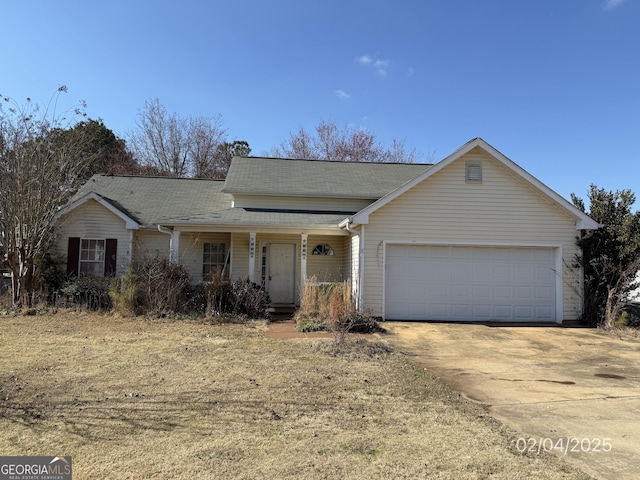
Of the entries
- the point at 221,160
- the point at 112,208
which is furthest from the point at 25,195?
the point at 221,160

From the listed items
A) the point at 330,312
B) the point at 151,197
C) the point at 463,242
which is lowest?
the point at 330,312

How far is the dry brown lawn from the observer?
11.9ft

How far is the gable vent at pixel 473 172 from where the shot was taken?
41.8 feet

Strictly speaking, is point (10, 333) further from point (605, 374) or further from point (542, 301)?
point (542, 301)

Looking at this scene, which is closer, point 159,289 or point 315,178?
point 159,289

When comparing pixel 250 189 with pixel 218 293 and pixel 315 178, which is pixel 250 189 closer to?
pixel 315 178

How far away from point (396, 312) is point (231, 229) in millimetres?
5679

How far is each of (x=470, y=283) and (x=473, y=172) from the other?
10.7 feet

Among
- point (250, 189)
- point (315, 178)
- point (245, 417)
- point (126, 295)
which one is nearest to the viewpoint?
point (245, 417)

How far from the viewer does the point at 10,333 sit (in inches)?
367

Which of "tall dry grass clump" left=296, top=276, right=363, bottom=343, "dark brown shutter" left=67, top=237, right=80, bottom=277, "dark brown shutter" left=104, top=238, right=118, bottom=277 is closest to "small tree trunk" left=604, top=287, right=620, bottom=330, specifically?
"tall dry grass clump" left=296, top=276, right=363, bottom=343

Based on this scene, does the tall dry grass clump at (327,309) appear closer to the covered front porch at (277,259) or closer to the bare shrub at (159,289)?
the covered front porch at (277,259)

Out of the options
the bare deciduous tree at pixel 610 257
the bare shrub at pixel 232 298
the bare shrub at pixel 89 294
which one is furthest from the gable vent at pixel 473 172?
the bare shrub at pixel 89 294

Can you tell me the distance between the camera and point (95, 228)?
1503 cm
